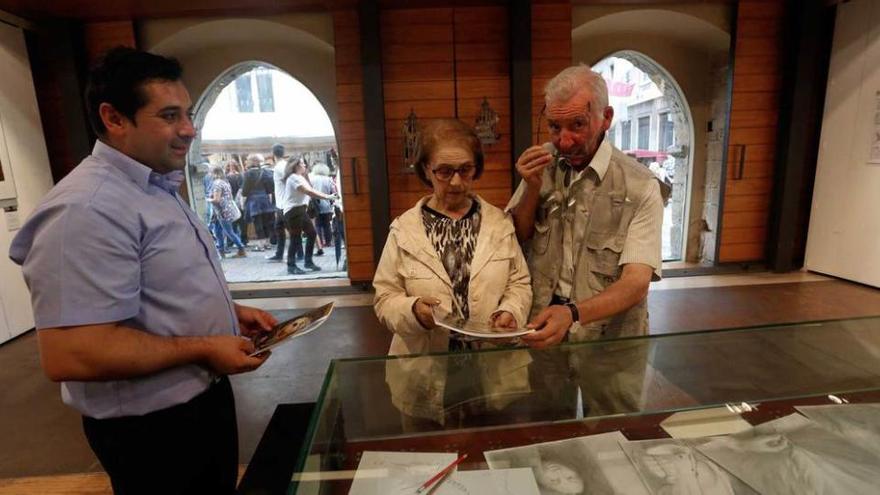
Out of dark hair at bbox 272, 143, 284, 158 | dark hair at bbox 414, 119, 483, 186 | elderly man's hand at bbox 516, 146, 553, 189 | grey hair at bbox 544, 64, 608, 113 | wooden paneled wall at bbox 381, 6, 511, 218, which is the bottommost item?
elderly man's hand at bbox 516, 146, 553, 189

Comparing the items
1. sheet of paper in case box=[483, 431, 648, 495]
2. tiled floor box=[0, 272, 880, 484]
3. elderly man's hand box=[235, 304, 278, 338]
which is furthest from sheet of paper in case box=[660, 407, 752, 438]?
tiled floor box=[0, 272, 880, 484]

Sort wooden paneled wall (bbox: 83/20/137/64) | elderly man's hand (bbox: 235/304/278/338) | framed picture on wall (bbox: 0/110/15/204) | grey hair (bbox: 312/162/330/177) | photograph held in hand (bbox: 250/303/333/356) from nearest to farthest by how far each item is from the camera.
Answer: photograph held in hand (bbox: 250/303/333/356), elderly man's hand (bbox: 235/304/278/338), framed picture on wall (bbox: 0/110/15/204), wooden paneled wall (bbox: 83/20/137/64), grey hair (bbox: 312/162/330/177)

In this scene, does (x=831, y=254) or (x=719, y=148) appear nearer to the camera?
(x=831, y=254)

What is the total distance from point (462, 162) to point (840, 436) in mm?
1174

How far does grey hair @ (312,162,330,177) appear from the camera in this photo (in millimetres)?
5943

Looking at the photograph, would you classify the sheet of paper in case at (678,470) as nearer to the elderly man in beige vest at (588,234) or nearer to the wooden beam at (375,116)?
the elderly man in beige vest at (588,234)

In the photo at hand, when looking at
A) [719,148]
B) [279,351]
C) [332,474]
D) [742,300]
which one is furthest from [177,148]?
[719,148]

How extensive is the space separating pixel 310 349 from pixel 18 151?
11.8ft

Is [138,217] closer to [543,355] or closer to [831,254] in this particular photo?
[543,355]

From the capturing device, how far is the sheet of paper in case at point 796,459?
0.92 metres

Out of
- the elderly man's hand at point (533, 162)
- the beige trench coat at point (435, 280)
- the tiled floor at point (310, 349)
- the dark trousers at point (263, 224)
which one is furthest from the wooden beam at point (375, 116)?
the elderly man's hand at point (533, 162)

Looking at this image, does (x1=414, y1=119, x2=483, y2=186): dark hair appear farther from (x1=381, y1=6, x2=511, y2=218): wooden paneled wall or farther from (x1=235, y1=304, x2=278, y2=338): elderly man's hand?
(x1=381, y1=6, x2=511, y2=218): wooden paneled wall

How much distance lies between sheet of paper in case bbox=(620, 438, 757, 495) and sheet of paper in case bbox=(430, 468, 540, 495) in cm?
25

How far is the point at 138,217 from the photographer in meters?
1.08
